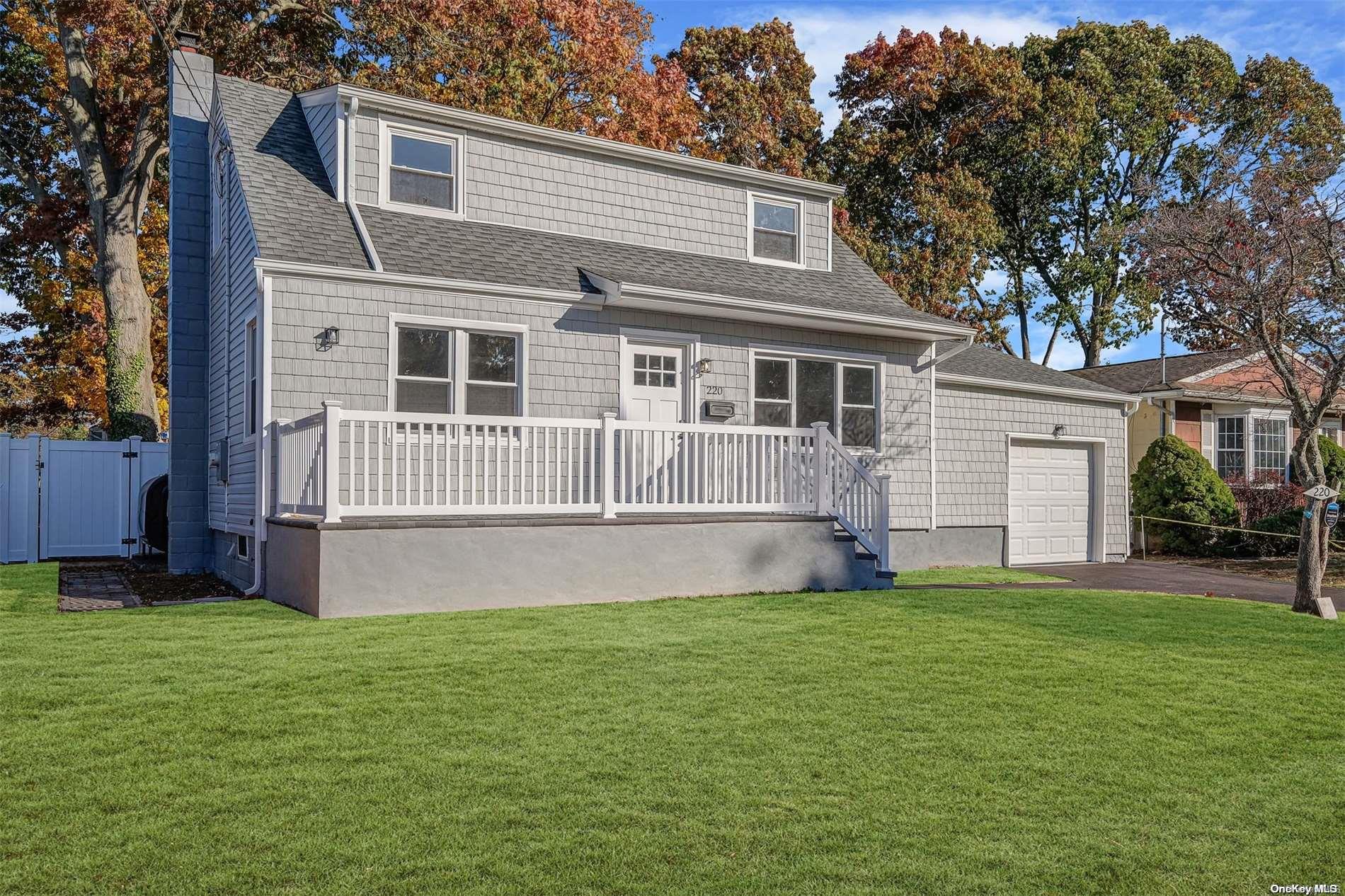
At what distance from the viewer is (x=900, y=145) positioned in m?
28.3

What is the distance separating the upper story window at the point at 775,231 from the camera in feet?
49.1

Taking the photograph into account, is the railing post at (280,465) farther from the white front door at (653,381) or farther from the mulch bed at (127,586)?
the white front door at (653,381)

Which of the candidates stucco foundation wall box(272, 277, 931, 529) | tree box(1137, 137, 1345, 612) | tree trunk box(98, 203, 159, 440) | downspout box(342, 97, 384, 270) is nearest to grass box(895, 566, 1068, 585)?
stucco foundation wall box(272, 277, 931, 529)

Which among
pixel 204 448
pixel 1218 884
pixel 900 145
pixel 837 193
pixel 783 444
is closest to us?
pixel 1218 884

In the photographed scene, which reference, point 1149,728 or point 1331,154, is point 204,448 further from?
point 1331,154

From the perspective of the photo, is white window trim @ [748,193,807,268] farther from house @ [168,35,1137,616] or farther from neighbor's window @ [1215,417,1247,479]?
neighbor's window @ [1215,417,1247,479]

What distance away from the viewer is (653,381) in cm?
1265

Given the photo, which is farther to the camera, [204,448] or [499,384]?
Answer: [204,448]

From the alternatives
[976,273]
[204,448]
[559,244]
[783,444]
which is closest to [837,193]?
[559,244]

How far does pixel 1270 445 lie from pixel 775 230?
1391cm

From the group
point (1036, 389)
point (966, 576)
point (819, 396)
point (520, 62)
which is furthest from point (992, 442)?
point (520, 62)

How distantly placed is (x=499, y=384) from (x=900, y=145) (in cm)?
2023

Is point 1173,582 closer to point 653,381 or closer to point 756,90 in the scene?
point 653,381

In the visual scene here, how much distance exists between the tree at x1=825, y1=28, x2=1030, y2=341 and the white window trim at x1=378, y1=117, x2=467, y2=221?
16.4m
